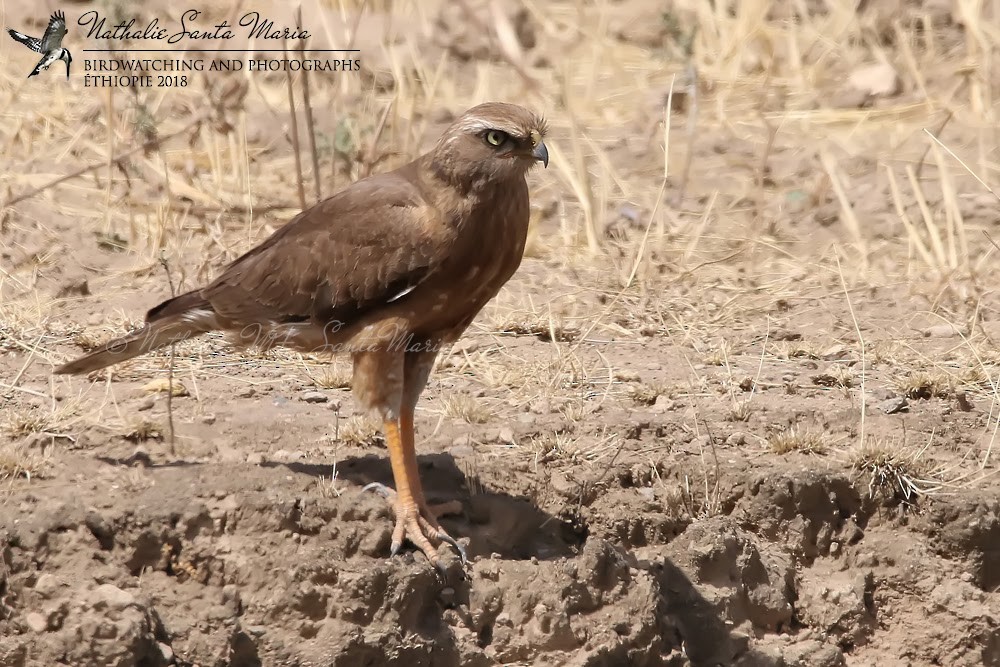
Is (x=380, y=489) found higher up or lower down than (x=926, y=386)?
lower down

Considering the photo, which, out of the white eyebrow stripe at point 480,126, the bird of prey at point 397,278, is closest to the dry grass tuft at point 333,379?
the bird of prey at point 397,278

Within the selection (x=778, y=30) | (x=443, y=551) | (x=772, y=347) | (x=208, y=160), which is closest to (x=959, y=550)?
(x=772, y=347)

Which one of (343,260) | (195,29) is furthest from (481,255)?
(195,29)

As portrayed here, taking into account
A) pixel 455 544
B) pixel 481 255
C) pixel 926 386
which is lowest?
pixel 455 544

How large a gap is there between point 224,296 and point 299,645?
4.86ft

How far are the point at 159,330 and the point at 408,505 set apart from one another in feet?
4.36

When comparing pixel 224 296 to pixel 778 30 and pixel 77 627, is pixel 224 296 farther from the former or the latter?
pixel 778 30

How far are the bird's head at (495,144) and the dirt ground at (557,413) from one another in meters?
1.32

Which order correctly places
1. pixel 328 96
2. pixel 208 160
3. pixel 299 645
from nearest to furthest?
pixel 299 645
pixel 208 160
pixel 328 96

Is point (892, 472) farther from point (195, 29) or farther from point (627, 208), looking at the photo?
point (195, 29)

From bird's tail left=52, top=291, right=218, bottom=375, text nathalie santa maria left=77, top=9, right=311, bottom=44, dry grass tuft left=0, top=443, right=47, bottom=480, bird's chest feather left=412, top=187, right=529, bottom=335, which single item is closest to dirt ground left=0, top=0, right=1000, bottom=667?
dry grass tuft left=0, top=443, right=47, bottom=480

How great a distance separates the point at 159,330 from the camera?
5.18m

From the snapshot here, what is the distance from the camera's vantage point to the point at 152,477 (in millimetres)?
4883

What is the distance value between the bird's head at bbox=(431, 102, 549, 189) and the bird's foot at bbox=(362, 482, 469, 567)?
131cm
